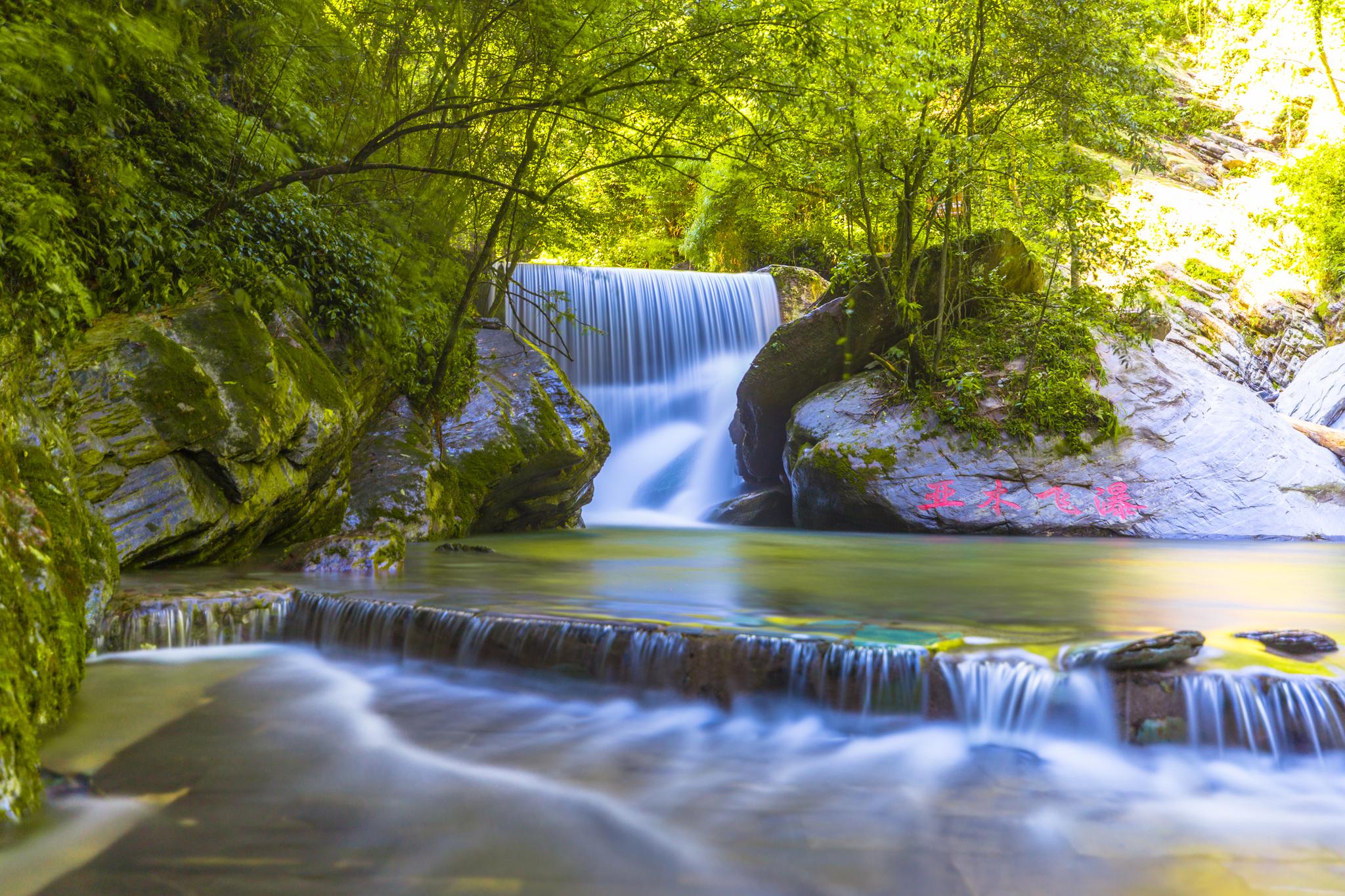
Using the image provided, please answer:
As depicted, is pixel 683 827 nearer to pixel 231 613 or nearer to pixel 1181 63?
pixel 231 613

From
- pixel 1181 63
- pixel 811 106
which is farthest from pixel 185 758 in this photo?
pixel 1181 63

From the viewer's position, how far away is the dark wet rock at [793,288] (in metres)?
16.6

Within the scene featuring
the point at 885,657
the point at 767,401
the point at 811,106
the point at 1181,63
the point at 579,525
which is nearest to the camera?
the point at 885,657

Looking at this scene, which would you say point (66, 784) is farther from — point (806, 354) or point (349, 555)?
point (806, 354)

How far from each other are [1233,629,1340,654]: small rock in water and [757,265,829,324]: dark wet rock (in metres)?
13.2

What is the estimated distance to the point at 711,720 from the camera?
3551 millimetres

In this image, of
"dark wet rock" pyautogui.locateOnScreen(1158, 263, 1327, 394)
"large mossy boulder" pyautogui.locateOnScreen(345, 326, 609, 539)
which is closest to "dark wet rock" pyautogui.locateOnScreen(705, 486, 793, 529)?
"large mossy boulder" pyautogui.locateOnScreen(345, 326, 609, 539)

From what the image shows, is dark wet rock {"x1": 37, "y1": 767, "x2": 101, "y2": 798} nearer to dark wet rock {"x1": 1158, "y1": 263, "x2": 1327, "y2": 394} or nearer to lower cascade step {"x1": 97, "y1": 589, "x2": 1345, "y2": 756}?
lower cascade step {"x1": 97, "y1": 589, "x2": 1345, "y2": 756}

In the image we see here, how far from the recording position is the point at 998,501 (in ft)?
34.3

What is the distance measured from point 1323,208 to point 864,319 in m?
14.4

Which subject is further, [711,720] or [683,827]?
[711,720]

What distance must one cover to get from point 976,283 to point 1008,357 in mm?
1188

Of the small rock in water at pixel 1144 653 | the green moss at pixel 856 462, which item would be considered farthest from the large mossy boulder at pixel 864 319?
the small rock in water at pixel 1144 653

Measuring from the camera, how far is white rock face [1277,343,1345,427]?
47.4ft
